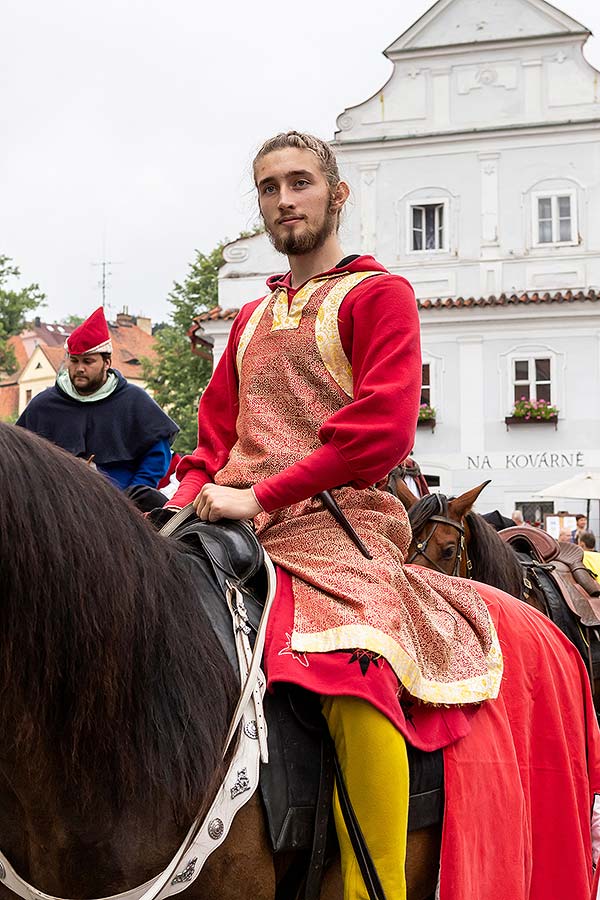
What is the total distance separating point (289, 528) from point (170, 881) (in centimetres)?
89

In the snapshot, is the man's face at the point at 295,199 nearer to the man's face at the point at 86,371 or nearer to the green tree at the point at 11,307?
the man's face at the point at 86,371

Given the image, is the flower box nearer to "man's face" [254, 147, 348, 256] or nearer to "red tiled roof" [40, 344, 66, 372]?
"man's face" [254, 147, 348, 256]

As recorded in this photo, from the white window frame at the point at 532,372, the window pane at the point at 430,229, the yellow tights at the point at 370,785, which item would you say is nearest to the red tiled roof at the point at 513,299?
the white window frame at the point at 532,372

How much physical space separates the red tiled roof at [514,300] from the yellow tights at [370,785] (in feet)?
64.7

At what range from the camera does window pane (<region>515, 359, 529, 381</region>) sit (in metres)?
22.0

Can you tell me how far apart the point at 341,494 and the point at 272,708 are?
0.58 metres

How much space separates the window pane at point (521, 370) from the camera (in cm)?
2195

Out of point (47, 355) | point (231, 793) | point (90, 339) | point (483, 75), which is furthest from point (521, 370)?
point (47, 355)

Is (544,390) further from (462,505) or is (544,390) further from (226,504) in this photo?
(226,504)

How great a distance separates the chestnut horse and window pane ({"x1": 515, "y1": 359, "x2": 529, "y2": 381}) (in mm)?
20368

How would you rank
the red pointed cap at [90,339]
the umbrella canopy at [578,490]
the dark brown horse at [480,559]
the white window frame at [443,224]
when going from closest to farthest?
the red pointed cap at [90,339]
the dark brown horse at [480,559]
the umbrella canopy at [578,490]
the white window frame at [443,224]

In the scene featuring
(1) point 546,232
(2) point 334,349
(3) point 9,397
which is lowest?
(2) point 334,349

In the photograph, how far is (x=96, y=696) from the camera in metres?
2.02

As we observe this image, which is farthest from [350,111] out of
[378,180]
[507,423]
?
[507,423]
